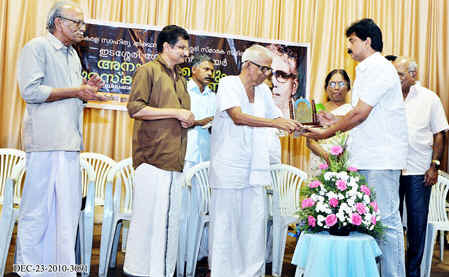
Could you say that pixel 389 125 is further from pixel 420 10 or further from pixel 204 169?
pixel 420 10

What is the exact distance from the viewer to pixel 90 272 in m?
3.77

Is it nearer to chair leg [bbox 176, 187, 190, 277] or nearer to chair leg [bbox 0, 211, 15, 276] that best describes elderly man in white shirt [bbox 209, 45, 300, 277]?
chair leg [bbox 176, 187, 190, 277]

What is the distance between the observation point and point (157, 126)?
3.22 metres

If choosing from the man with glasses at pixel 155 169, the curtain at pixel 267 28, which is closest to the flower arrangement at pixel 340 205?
the man with glasses at pixel 155 169

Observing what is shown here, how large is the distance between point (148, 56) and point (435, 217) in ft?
Result: 12.2

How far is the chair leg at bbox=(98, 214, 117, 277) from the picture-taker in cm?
369

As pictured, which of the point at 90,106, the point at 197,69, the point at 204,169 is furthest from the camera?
the point at 90,106

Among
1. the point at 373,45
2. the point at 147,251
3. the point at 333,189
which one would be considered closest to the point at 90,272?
the point at 147,251

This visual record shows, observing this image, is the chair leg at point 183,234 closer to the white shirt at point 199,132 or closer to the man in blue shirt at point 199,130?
the man in blue shirt at point 199,130

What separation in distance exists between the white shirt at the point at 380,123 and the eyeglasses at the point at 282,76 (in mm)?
3307

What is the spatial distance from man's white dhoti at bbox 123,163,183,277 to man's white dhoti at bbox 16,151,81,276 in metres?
0.41

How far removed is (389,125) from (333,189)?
2.13 ft

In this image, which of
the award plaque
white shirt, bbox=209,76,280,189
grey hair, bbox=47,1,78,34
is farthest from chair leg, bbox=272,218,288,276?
grey hair, bbox=47,1,78,34

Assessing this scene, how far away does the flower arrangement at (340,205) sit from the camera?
2803mm
